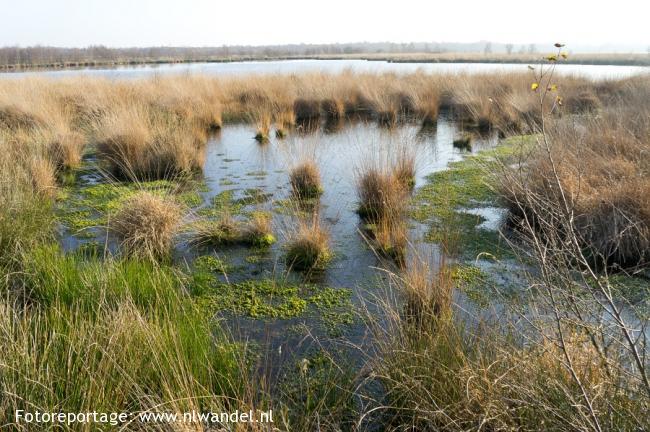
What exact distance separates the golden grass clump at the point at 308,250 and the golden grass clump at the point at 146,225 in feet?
3.76

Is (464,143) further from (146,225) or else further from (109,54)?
(109,54)

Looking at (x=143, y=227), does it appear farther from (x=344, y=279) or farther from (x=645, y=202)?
(x=645, y=202)

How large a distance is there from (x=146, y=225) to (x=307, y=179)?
2312 millimetres

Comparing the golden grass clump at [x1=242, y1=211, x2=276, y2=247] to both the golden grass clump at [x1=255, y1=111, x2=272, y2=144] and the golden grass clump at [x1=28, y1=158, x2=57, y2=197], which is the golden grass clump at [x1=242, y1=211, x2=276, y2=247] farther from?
the golden grass clump at [x1=255, y1=111, x2=272, y2=144]

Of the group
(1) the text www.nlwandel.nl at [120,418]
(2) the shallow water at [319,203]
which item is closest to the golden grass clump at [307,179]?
(2) the shallow water at [319,203]

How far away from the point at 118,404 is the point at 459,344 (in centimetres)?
154

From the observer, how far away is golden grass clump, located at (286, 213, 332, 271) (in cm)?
409

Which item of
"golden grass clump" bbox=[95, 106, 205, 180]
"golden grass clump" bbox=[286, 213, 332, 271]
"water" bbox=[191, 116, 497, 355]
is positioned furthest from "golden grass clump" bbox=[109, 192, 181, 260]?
"golden grass clump" bbox=[95, 106, 205, 180]

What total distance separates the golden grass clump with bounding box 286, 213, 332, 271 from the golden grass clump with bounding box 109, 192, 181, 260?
1147 millimetres

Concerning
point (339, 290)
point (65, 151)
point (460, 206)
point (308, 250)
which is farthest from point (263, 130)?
point (339, 290)

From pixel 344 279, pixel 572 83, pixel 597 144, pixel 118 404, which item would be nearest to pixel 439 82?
pixel 572 83

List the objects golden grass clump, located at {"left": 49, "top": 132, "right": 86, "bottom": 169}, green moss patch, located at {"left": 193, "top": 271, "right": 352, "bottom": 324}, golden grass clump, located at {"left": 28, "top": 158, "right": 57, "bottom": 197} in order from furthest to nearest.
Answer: golden grass clump, located at {"left": 49, "top": 132, "right": 86, "bottom": 169} < golden grass clump, located at {"left": 28, "top": 158, "right": 57, "bottom": 197} < green moss patch, located at {"left": 193, "top": 271, "right": 352, "bottom": 324}

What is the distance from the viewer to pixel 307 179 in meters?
6.00

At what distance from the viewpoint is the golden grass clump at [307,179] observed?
19.6 feet
